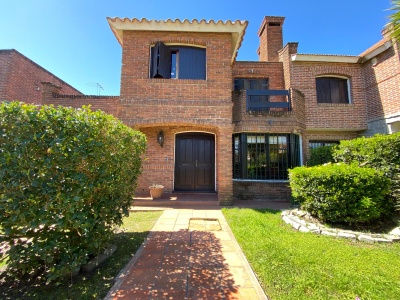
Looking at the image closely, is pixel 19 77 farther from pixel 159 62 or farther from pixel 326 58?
pixel 326 58

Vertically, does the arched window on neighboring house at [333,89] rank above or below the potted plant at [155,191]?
above

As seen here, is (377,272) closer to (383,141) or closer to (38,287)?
(383,141)

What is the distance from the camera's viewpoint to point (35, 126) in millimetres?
2281

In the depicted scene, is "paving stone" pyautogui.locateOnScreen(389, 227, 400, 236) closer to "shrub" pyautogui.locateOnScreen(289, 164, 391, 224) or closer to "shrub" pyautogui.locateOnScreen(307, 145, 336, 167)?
"shrub" pyautogui.locateOnScreen(289, 164, 391, 224)

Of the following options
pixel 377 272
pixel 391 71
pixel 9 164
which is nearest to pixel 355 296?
pixel 377 272

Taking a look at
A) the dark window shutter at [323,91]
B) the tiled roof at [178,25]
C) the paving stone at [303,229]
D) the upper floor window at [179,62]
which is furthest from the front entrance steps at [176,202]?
the dark window shutter at [323,91]

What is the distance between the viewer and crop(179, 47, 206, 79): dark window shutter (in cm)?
723

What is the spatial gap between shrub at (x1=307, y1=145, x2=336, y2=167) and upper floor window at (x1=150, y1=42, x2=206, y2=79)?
5432mm

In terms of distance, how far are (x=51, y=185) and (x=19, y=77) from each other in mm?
14051

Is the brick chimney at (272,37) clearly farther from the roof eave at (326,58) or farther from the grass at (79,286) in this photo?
the grass at (79,286)

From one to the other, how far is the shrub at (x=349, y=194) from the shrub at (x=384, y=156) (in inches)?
23.2

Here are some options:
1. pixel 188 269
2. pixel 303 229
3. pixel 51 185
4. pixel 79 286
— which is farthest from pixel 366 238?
pixel 51 185

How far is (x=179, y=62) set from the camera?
7.27 meters

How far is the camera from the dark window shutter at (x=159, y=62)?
6.96m
